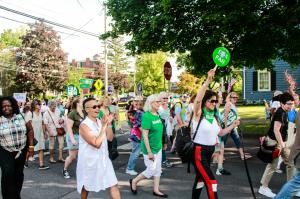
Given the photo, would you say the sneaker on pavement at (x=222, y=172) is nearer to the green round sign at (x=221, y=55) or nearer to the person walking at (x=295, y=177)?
the green round sign at (x=221, y=55)

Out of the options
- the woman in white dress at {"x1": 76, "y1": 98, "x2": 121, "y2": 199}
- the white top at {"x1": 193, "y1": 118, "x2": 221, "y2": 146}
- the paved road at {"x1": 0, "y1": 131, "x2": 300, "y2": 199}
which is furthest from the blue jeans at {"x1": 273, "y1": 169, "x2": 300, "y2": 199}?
the woman in white dress at {"x1": 76, "y1": 98, "x2": 121, "y2": 199}

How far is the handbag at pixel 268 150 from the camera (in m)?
6.39

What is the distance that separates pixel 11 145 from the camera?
5.67 meters

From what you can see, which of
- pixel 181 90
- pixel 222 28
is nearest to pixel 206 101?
pixel 222 28

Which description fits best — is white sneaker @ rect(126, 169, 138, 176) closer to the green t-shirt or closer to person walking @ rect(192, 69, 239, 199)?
the green t-shirt

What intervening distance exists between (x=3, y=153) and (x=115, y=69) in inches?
3222

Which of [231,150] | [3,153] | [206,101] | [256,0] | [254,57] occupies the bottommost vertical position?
[231,150]

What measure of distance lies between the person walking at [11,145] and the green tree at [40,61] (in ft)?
176

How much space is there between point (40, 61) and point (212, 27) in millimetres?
50507

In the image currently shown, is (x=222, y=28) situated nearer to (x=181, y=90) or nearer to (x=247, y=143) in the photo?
(x=247, y=143)

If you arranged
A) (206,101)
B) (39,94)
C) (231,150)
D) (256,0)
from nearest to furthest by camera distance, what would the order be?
(206,101) < (256,0) < (231,150) < (39,94)

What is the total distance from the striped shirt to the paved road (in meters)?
1.43

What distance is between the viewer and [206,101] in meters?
5.40

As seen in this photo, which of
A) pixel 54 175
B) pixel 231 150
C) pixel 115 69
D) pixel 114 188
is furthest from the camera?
pixel 115 69
